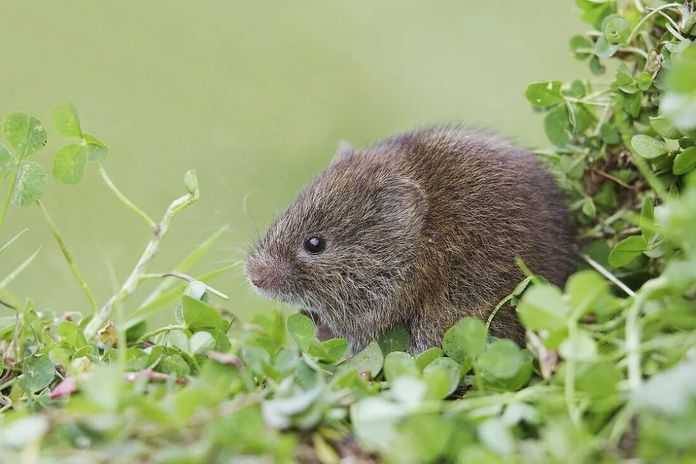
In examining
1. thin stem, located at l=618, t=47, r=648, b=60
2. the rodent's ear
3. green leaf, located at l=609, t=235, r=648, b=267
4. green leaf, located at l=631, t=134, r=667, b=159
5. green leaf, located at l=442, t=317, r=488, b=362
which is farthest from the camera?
the rodent's ear

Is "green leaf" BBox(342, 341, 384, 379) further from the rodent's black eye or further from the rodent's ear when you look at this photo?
the rodent's ear

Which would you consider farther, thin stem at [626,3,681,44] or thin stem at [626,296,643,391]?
thin stem at [626,3,681,44]

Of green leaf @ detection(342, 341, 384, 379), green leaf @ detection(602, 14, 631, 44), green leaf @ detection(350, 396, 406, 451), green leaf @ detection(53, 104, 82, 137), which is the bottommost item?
green leaf @ detection(342, 341, 384, 379)

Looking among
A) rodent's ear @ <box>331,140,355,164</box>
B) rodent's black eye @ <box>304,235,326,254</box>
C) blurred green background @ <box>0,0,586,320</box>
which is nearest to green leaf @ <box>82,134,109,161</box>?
rodent's black eye @ <box>304,235,326,254</box>

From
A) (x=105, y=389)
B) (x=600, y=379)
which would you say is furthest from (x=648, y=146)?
(x=105, y=389)

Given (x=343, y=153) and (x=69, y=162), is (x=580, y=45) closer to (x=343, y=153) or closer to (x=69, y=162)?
(x=343, y=153)

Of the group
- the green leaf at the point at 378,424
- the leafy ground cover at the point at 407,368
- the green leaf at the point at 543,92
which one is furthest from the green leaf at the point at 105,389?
the green leaf at the point at 543,92
